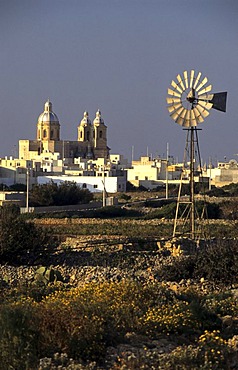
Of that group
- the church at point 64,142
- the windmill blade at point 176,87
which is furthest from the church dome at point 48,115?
the windmill blade at point 176,87

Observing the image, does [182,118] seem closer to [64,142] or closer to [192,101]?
[192,101]

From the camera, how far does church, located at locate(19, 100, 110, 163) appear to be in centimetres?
9825

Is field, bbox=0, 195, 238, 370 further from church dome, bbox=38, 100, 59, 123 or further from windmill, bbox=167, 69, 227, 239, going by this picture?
church dome, bbox=38, 100, 59, 123

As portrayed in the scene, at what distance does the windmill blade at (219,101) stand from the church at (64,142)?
7125 centimetres

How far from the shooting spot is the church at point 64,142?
9825 centimetres

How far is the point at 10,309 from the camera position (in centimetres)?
813

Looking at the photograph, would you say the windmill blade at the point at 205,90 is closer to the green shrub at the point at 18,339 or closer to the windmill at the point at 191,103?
the windmill at the point at 191,103

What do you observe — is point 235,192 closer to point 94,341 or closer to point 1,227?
point 1,227

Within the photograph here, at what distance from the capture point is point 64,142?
99312 mm

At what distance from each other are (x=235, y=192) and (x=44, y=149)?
4672 cm

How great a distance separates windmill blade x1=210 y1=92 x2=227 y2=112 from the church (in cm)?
7125

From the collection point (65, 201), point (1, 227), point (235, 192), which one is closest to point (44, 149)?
point (235, 192)

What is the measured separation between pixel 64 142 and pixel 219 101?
78.6 metres

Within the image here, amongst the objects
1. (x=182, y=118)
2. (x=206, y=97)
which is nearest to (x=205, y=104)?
(x=206, y=97)
